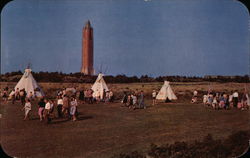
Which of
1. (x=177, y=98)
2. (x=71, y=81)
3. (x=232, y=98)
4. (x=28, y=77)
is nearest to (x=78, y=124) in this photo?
(x=71, y=81)

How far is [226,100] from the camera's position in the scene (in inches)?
539

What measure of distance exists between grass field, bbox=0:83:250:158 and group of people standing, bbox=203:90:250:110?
0.28m

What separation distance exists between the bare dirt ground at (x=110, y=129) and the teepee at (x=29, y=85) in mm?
459

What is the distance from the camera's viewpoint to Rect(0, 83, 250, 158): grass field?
36.1ft

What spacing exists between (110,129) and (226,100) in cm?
478

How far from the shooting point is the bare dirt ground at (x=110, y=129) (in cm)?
1098

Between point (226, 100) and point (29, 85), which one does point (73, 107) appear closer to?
point (29, 85)

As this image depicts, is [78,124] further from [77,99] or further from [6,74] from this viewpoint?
[6,74]

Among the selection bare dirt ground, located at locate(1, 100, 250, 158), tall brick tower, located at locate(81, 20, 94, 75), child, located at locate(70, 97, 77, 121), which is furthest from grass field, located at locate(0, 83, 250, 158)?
tall brick tower, located at locate(81, 20, 94, 75)

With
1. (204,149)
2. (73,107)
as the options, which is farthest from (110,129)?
(204,149)

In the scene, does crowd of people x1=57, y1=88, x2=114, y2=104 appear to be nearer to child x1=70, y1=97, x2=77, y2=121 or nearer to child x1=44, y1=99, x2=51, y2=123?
child x1=70, y1=97, x2=77, y2=121

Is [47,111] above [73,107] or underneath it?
underneath

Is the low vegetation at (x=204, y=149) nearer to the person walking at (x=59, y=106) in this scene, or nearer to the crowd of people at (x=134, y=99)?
the crowd of people at (x=134, y=99)

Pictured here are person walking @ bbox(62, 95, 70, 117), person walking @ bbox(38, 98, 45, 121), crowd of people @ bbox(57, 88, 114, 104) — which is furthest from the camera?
crowd of people @ bbox(57, 88, 114, 104)
